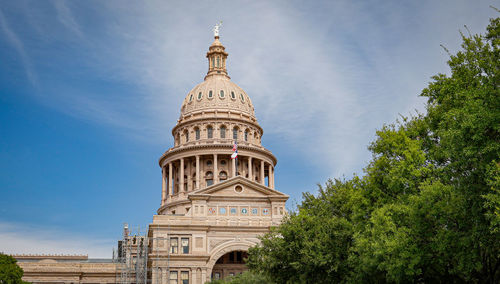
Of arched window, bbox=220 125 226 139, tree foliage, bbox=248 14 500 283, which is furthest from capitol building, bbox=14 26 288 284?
tree foliage, bbox=248 14 500 283

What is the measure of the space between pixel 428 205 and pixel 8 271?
43.6 m

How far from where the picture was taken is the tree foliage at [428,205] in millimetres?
26562

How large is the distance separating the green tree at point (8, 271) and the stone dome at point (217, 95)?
53.1 m

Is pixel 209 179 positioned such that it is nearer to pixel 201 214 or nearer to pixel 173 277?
pixel 201 214

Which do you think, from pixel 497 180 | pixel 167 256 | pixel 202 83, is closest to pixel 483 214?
pixel 497 180

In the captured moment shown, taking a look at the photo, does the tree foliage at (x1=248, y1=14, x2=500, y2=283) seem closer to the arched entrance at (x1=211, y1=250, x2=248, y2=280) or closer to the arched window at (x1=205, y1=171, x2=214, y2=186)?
the arched entrance at (x1=211, y1=250, x2=248, y2=280)

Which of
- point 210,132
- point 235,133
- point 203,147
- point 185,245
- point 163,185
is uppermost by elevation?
point 210,132

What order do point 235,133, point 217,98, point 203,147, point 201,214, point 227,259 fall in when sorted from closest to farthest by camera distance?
point 201,214
point 227,259
point 203,147
point 235,133
point 217,98

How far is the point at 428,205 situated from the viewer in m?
30.1

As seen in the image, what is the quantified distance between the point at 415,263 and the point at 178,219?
4980cm

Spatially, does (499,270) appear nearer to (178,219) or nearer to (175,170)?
(178,219)

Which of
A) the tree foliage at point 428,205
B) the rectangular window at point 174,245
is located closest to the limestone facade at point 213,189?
the rectangular window at point 174,245

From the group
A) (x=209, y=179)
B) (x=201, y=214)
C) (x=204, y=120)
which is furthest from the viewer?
(x=204, y=120)

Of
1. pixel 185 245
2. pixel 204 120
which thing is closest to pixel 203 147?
pixel 204 120
